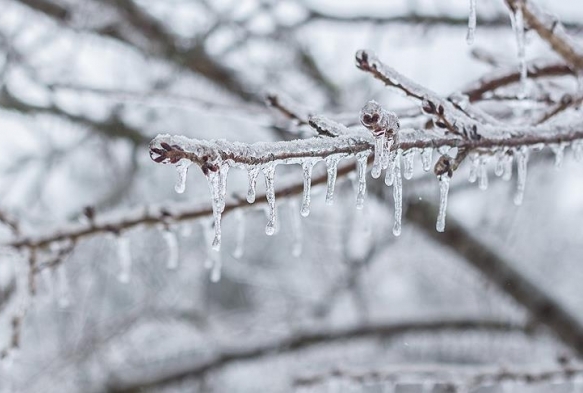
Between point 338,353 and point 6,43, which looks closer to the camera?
point 6,43

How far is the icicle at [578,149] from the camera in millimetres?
889

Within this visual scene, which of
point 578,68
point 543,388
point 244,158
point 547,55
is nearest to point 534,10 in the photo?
point 578,68

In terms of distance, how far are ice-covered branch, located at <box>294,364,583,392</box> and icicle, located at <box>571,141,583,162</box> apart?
53 centimetres

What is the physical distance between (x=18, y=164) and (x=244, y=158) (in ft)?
10.7

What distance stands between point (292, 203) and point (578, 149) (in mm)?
422

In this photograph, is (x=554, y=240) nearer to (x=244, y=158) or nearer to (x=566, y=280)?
(x=566, y=280)

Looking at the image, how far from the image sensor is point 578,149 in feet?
3.01

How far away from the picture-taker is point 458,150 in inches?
31.0

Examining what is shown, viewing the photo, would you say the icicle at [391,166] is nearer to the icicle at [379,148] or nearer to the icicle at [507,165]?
the icicle at [379,148]

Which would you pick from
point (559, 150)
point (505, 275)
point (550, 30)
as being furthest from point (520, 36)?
point (505, 275)

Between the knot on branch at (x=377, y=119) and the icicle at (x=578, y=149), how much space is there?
347mm

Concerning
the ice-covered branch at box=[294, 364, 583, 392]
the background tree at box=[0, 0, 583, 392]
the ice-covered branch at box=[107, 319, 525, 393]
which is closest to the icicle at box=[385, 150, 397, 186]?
the background tree at box=[0, 0, 583, 392]

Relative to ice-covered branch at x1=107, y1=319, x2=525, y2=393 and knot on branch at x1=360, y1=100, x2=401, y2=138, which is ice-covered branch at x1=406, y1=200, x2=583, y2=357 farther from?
knot on branch at x1=360, y1=100, x2=401, y2=138

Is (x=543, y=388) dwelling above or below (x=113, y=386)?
below
